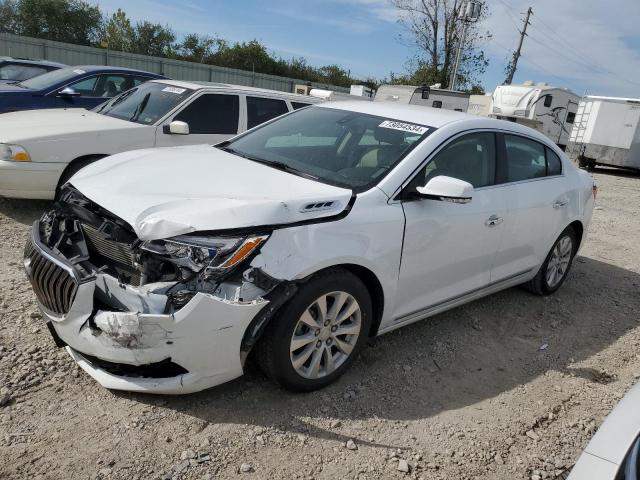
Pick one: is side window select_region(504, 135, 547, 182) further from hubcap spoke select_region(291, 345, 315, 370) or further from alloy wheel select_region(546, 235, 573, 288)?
hubcap spoke select_region(291, 345, 315, 370)

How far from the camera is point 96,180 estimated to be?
3287mm

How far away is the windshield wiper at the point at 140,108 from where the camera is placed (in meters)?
6.25

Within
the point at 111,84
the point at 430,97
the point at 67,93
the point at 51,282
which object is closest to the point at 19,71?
the point at 111,84

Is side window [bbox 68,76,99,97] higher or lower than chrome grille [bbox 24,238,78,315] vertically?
higher

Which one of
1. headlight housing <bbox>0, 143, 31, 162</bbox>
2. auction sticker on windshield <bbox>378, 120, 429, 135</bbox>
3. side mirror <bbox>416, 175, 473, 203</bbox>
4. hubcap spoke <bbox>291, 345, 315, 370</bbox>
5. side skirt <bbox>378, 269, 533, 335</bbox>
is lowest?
hubcap spoke <bbox>291, 345, 315, 370</bbox>

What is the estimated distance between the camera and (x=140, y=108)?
6.39m

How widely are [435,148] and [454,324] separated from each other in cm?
159

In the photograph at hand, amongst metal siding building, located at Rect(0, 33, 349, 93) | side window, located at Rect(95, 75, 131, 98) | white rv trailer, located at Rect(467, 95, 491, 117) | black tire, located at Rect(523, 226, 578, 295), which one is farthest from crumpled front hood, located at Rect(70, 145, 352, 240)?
metal siding building, located at Rect(0, 33, 349, 93)

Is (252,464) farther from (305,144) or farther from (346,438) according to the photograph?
(305,144)

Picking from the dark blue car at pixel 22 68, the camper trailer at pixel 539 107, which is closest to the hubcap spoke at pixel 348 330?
the dark blue car at pixel 22 68

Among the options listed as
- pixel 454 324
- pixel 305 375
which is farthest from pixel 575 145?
pixel 305 375

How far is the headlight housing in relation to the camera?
17.0 ft

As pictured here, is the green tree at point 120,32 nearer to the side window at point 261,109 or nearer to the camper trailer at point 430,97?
the camper trailer at point 430,97

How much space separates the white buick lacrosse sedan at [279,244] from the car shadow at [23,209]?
8.37 ft
